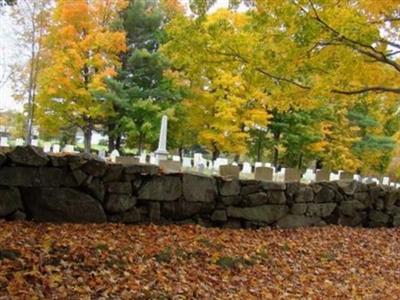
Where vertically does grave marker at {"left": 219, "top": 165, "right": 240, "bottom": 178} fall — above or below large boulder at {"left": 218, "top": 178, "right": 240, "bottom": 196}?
above

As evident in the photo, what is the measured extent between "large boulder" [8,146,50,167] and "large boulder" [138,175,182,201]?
152 centimetres

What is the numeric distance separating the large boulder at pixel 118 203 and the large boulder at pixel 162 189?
0.18m

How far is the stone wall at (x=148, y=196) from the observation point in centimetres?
619

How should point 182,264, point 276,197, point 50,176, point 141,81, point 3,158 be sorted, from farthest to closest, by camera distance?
1. point 141,81
2. point 276,197
3. point 50,176
4. point 3,158
5. point 182,264

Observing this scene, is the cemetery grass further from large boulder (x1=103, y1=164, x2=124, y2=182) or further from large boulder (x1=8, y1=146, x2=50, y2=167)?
large boulder (x1=8, y1=146, x2=50, y2=167)

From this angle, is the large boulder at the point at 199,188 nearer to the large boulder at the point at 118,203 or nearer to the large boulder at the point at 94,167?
the large boulder at the point at 118,203

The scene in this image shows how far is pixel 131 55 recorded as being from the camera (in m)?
22.2

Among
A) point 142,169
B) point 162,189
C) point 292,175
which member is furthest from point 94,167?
point 292,175

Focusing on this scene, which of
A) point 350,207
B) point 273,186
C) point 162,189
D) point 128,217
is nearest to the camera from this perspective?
point 128,217

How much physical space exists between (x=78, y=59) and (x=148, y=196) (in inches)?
559

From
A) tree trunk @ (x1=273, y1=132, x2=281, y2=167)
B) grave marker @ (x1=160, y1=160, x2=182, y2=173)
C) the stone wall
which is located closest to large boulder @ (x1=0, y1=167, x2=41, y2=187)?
the stone wall

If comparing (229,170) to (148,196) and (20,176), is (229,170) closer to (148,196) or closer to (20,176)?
(148,196)

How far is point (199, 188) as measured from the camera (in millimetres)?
7570

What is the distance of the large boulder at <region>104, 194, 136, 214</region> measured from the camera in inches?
267
